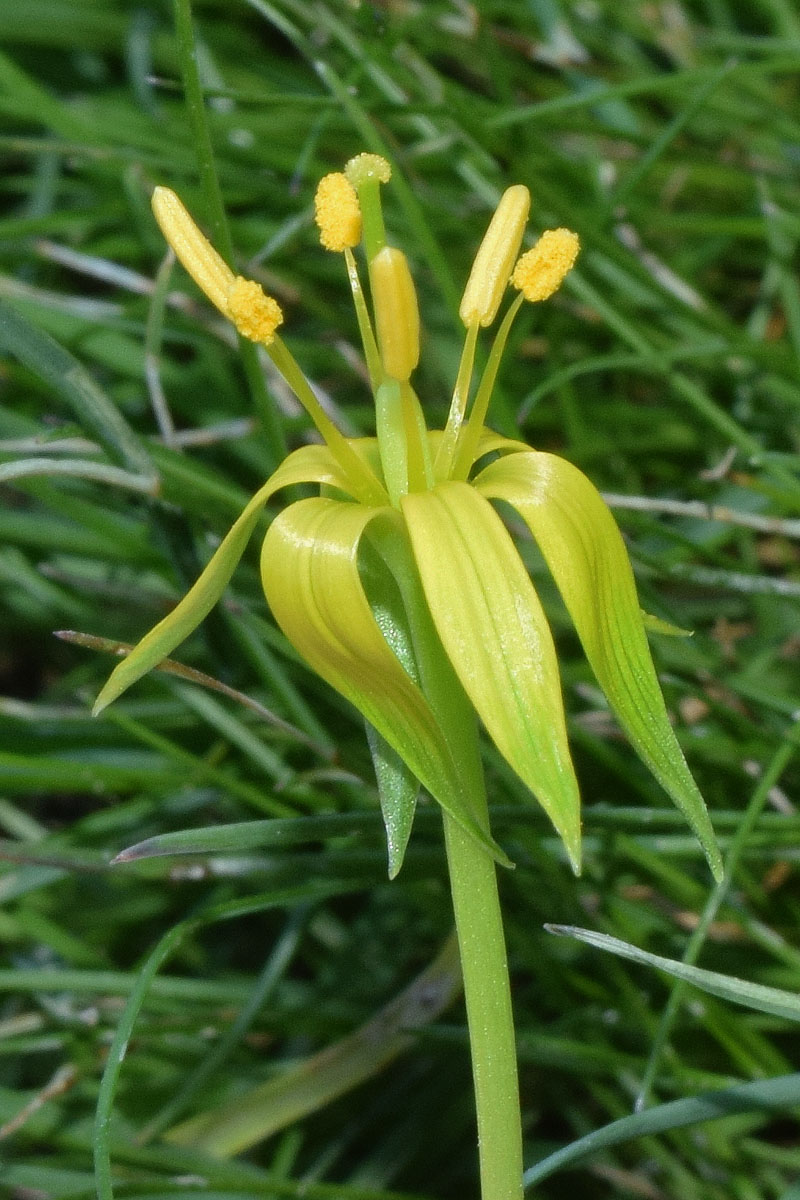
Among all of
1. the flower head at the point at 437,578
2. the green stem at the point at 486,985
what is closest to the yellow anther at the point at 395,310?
the flower head at the point at 437,578

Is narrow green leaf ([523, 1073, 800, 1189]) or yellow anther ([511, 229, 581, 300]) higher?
yellow anther ([511, 229, 581, 300])

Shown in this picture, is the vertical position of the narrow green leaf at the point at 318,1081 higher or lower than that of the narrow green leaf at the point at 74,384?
lower

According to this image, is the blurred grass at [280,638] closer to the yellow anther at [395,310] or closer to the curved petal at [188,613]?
the curved petal at [188,613]

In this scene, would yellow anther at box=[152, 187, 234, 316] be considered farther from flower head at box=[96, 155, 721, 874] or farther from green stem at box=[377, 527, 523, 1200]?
green stem at box=[377, 527, 523, 1200]

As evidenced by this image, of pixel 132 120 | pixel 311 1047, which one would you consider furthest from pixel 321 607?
pixel 132 120

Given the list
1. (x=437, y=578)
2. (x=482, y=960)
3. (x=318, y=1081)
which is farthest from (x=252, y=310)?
(x=318, y=1081)

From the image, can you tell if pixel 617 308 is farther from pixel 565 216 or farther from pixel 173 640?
pixel 173 640

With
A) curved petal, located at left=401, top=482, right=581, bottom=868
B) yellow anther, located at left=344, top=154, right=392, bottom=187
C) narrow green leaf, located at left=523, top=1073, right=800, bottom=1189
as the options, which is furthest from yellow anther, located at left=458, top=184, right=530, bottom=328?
narrow green leaf, located at left=523, top=1073, right=800, bottom=1189
